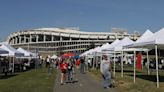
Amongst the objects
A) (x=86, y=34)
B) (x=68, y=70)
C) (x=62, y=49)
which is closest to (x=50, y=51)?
(x=62, y=49)

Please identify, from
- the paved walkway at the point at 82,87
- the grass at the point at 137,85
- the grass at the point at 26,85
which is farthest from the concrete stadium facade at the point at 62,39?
the paved walkway at the point at 82,87

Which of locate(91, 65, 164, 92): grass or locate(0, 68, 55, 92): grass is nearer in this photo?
A: locate(91, 65, 164, 92): grass

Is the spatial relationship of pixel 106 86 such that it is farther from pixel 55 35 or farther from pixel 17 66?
pixel 55 35

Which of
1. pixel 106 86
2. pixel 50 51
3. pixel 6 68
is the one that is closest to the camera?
pixel 106 86

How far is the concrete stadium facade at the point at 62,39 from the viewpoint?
618 feet

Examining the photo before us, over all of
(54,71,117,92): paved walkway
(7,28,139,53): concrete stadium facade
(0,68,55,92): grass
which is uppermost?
(7,28,139,53): concrete stadium facade

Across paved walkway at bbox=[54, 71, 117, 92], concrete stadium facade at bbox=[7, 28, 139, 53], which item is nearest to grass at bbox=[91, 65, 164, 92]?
paved walkway at bbox=[54, 71, 117, 92]

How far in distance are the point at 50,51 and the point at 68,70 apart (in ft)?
530

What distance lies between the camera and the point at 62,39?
642 ft

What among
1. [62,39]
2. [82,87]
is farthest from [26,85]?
[62,39]

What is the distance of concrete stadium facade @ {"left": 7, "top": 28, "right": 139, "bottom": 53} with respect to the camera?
188m

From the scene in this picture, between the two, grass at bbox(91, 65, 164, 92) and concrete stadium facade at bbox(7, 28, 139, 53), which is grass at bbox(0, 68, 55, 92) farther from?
concrete stadium facade at bbox(7, 28, 139, 53)

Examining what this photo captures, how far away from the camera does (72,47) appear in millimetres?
189750

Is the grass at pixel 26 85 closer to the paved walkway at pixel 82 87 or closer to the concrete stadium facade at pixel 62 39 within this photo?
the paved walkway at pixel 82 87
